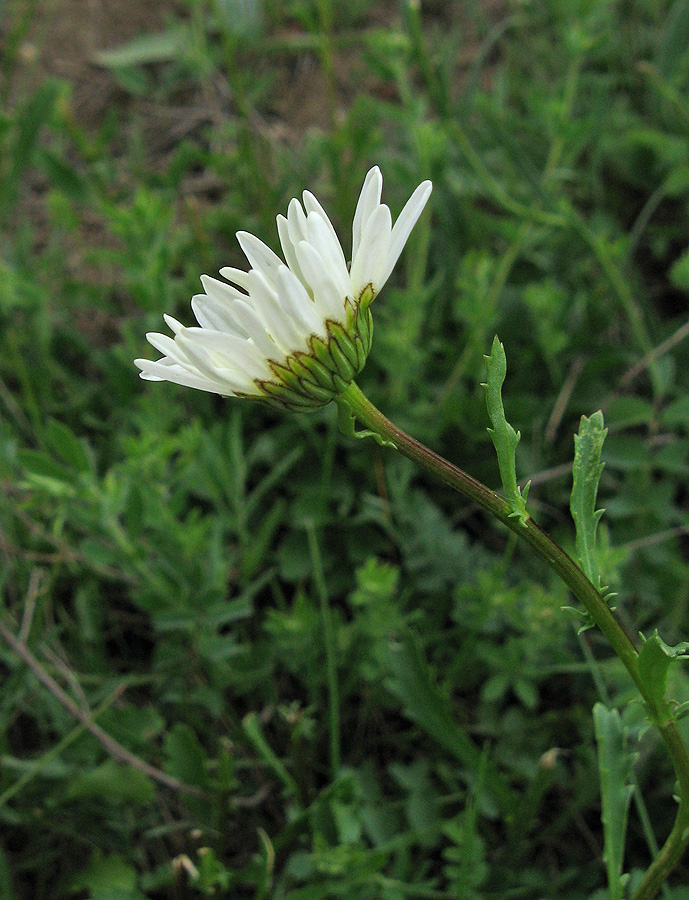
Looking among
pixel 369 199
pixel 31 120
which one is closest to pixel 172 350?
pixel 369 199

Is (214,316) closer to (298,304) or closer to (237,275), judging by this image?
(237,275)

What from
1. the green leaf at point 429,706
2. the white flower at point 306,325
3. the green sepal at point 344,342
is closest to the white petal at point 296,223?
the white flower at point 306,325

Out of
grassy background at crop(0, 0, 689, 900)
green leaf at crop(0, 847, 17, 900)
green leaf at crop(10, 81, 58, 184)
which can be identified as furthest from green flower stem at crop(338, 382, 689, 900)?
green leaf at crop(10, 81, 58, 184)

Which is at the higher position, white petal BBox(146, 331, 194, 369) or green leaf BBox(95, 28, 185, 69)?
green leaf BBox(95, 28, 185, 69)

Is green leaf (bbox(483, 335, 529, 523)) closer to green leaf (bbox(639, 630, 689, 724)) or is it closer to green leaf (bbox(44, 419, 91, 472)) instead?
green leaf (bbox(639, 630, 689, 724))

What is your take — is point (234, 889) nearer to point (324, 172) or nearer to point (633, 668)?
point (633, 668)

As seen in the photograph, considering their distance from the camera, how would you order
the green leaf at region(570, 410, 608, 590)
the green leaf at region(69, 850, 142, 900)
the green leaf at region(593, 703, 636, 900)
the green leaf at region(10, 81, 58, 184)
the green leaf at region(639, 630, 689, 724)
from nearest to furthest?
1. the green leaf at region(639, 630, 689, 724)
2. the green leaf at region(570, 410, 608, 590)
3. the green leaf at region(593, 703, 636, 900)
4. the green leaf at region(69, 850, 142, 900)
5. the green leaf at region(10, 81, 58, 184)

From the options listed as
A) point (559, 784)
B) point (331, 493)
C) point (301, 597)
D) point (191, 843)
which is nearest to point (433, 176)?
point (331, 493)
